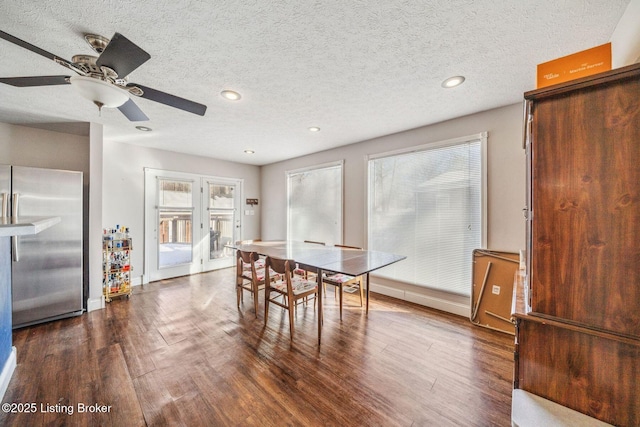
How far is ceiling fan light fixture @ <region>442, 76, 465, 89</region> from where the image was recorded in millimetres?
2074

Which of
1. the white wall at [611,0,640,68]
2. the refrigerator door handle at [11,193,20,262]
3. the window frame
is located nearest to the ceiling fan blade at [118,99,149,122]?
the refrigerator door handle at [11,193,20,262]

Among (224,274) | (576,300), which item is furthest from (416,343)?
(224,274)

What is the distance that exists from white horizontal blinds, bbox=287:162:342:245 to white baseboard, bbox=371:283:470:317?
113 cm

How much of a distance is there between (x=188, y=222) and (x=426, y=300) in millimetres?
4620

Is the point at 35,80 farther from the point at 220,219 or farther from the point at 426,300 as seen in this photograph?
the point at 426,300

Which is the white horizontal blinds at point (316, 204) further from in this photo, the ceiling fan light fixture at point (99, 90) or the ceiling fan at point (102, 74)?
the ceiling fan light fixture at point (99, 90)

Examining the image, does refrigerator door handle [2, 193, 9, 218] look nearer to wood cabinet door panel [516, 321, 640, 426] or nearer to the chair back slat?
the chair back slat

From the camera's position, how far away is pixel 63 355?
2139mm

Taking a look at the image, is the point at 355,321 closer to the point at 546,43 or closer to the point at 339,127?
the point at 339,127

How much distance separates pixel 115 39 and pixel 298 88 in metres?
1.35

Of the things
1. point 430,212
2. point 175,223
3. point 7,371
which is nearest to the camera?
point 7,371

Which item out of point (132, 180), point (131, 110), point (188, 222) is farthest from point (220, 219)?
point (131, 110)

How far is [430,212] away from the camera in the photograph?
3.20 m

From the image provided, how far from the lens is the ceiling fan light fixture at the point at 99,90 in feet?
4.99
